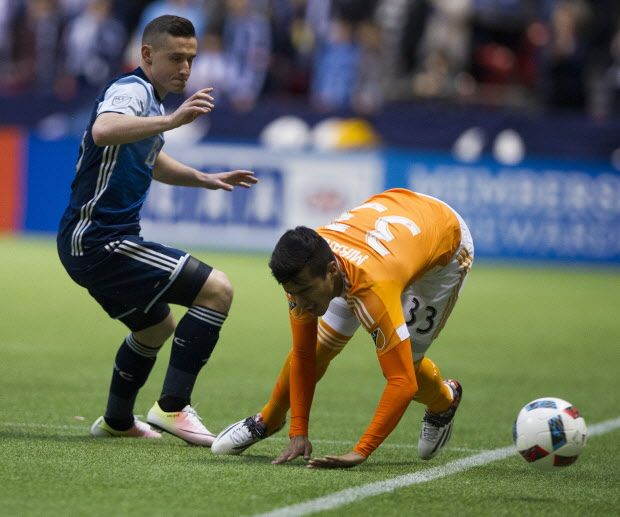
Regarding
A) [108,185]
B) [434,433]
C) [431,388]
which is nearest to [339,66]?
[108,185]

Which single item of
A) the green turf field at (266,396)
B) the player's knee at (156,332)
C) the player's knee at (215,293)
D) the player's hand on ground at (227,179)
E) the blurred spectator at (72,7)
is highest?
the blurred spectator at (72,7)

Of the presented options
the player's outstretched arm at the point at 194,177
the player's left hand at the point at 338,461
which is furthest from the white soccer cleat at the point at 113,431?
the player's left hand at the point at 338,461

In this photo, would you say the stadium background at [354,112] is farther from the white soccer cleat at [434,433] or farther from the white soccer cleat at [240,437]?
the white soccer cleat at [240,437]

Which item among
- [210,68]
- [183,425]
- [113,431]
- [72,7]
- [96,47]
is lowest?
[113,431]

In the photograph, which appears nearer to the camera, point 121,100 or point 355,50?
point 121,100

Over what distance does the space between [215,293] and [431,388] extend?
3.86 feet

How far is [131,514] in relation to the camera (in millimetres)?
4902

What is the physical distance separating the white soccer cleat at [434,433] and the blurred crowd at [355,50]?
13152mm

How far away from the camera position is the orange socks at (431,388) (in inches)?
261

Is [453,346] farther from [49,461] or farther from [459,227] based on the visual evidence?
[49,461]

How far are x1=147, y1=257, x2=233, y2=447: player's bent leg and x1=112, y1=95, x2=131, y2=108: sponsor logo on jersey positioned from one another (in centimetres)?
83

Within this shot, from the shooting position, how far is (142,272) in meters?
6.59

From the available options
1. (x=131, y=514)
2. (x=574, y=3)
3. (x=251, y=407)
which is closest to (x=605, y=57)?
(x=574, y=3)

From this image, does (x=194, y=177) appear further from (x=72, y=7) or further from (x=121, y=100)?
(x=72, y=7)
